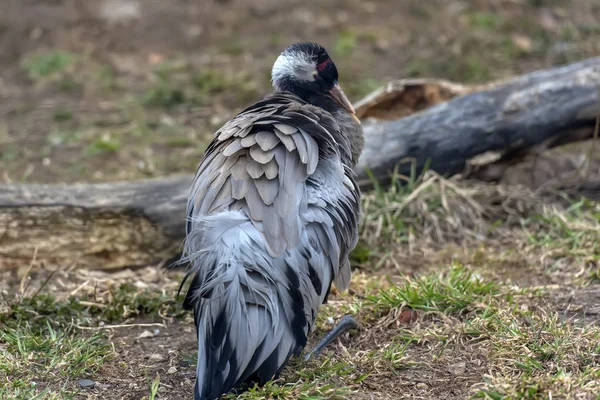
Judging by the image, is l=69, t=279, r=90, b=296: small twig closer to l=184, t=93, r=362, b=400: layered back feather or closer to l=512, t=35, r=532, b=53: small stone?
l=184, t=93, r=362, b=400: layered back feather

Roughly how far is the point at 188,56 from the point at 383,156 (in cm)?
369

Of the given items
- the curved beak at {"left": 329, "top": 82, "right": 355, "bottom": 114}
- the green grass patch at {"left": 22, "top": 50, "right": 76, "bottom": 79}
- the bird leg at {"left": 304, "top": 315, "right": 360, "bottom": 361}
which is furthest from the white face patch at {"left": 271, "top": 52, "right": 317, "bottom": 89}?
the green grass patch at {"left": 22, "top": 50, "right": 76, "bottom": 79}

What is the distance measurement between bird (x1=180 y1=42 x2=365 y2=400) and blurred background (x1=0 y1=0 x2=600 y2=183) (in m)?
2.71

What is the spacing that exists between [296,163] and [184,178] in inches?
65.2

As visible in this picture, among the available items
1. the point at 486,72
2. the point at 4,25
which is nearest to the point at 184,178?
the point at 486,72

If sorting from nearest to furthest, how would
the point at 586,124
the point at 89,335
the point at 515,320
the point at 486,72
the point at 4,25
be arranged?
the point at 515,320, the point at 89,335, the point at 586,124, the point at 486,72, the point at 4,25

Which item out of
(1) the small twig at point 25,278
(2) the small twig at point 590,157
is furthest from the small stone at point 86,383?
(2) the small twig at point 590,157

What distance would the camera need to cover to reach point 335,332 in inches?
160

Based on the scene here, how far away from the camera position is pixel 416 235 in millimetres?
5434

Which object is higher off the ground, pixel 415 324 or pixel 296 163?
pixel 296 163

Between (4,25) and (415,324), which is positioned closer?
(415,324)

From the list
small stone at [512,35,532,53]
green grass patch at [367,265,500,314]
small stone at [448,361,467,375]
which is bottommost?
small stone at [448,361,467,375]

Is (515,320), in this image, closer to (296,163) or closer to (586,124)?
(296,163)

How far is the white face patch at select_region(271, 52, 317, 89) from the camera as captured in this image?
4.76m
